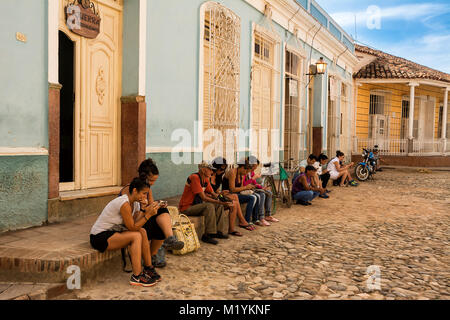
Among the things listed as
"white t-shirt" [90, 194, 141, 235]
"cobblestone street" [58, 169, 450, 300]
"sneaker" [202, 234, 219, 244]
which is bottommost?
"cobblestone street" [58, 169, 450, 300]

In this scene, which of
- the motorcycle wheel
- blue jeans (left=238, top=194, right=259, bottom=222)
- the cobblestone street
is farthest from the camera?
the motorcycle wheel

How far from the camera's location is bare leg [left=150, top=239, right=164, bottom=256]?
405 cm

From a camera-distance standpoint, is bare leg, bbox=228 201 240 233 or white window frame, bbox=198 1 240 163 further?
white window frame, bbox=198 1 240 163

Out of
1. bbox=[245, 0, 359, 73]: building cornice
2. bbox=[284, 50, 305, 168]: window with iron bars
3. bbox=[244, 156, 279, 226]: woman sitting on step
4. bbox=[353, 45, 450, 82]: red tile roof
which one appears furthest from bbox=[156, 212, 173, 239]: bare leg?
bbox=[353, 45, 450, 82]: red tile roof

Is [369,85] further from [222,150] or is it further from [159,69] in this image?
[159,69]

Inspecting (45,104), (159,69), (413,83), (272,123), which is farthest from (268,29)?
(413,83)

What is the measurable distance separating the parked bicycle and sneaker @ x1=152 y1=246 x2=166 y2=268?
3331 millimetres

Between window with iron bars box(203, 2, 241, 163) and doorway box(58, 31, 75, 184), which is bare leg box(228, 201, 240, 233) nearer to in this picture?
window with iron bars box(203, 2, 241, 163)

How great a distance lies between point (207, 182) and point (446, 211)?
5157 millimetres

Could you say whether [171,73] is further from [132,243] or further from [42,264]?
[42,264]

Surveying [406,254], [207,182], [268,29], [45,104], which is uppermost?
[268,29]

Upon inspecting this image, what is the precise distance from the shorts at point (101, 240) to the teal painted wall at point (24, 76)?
1509mm

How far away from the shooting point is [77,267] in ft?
11.1

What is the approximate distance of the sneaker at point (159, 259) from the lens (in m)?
4.10
